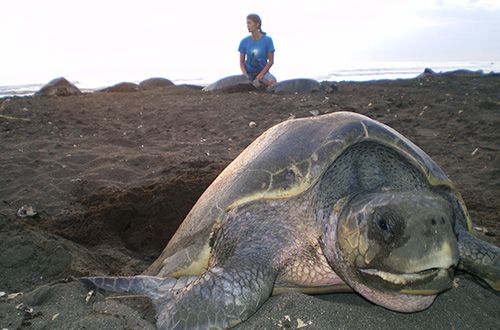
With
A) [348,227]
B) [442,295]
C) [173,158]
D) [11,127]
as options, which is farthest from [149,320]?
[11,127]

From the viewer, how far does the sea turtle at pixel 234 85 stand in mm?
8172

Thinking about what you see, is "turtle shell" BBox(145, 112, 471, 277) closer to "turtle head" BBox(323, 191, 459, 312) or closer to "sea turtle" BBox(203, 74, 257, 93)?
"turtle head" BBox(323, 191, 459, 312)

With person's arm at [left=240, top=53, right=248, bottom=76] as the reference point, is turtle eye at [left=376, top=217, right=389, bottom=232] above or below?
below

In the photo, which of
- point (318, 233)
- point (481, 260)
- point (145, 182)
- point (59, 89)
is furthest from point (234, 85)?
point (481, 260)

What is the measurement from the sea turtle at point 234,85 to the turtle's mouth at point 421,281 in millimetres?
7137

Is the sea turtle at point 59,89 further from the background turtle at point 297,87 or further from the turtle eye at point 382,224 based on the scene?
the turtle eye at point 382,224

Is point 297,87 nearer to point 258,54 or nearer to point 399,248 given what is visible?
point 258,54

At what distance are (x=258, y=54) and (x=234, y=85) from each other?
801mm

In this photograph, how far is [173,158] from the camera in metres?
3.78

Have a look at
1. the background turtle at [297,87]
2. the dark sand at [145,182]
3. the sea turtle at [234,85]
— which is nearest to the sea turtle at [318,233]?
the dark sand at [145,182]

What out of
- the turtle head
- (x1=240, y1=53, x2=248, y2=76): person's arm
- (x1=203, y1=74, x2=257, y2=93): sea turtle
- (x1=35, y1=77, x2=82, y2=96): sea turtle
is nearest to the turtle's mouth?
the turtle head

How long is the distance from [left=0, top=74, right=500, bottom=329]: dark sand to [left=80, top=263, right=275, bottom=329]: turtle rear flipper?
6cm

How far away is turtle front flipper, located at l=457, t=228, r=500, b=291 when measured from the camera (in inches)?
63.3

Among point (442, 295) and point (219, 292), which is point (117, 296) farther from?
point (442, 295)
